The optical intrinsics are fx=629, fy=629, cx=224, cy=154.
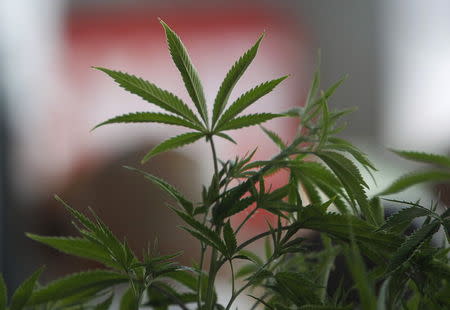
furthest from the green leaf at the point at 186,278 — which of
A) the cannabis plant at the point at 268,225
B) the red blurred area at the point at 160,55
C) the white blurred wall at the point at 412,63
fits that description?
the white blurred wall at the point at 412,63

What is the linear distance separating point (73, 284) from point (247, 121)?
138 millimetres

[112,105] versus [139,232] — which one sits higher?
[112,105]

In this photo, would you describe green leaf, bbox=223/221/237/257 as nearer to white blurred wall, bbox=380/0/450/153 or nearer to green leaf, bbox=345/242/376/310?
green leaf, bbox=345/242/376/310

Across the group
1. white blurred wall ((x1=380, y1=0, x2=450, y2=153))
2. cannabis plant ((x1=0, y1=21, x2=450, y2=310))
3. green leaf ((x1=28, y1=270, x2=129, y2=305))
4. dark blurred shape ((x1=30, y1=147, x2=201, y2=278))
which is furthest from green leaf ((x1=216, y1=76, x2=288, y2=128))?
white blurred wall ((x1=380, y1=0, x2=450, y2=153))

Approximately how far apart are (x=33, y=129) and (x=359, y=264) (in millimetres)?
4465

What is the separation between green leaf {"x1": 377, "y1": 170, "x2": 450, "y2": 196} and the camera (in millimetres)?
385

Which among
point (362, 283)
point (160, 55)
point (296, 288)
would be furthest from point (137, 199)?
point (362, 283)

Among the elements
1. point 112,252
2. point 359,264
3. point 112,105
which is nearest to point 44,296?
point 112,252

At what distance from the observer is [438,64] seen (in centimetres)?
437

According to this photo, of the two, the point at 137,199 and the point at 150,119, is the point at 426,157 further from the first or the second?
the point at 137,199

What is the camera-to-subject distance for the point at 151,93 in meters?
0.33

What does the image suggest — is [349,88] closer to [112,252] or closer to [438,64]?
[438,64]

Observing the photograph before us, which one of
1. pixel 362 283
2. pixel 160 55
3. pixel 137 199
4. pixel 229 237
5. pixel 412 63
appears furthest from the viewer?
pixel 412 63

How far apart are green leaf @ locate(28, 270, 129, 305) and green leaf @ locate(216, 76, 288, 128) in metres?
0.11
